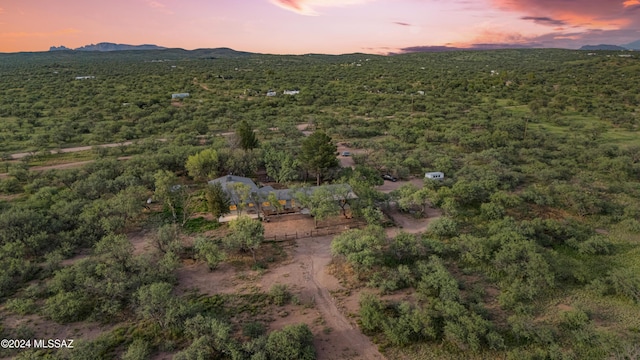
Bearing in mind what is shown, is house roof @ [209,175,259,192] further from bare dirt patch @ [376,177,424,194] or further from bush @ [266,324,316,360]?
bush @ [266,324,316,360]

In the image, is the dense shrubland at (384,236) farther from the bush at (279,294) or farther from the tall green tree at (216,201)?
the bush at (279,294)

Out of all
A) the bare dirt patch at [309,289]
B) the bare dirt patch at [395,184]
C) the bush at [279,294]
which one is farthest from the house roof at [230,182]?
the bare dirt patch at [395,184]

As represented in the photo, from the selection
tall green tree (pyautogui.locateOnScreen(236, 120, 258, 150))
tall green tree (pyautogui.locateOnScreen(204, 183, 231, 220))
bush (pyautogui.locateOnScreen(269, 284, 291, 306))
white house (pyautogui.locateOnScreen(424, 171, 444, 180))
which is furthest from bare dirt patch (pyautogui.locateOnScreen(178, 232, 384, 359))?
tall green tree (pyautogui.locateOnScreen(236, 120, 258, 150))

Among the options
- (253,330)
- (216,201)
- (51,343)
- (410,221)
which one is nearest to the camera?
(51,343)

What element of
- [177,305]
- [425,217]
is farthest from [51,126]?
[425,217]

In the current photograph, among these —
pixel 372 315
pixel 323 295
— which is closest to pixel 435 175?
pixel 323 295

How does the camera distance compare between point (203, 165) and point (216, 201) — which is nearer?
point (216, 201)

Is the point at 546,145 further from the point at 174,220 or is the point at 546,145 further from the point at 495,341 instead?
the point at 174,220

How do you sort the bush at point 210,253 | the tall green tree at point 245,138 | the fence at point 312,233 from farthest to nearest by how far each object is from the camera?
the tall green tree at point 245,138
the fence at point 312,233
the bush at point 210,253

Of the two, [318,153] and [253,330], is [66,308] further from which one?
[318,153]

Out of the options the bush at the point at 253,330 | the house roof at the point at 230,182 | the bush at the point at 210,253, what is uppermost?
the house roof at the point at 230,182

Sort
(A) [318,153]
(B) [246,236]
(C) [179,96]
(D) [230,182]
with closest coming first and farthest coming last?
(B) [246,236] → (D) [230,182] → (A) [318,153] → (C) [179,96]

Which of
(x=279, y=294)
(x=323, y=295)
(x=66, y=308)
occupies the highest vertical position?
(x=66, y=308)
